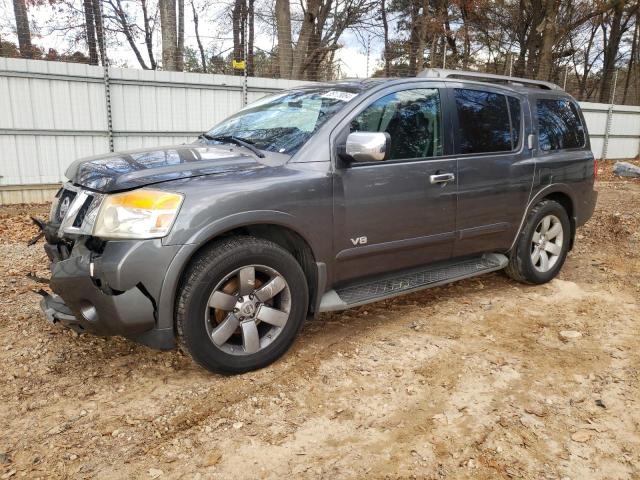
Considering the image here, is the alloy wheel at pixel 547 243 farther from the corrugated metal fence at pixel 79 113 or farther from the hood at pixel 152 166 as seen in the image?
the corrugated metal fence at pixel 79 113

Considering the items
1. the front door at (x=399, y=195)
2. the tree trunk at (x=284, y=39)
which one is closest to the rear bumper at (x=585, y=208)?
the front door at (x=399, y=195)

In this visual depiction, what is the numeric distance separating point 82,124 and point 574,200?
25.5ft

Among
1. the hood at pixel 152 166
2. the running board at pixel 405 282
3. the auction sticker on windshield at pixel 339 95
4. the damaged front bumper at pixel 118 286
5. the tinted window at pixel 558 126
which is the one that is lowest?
the running board at pixel 405 282

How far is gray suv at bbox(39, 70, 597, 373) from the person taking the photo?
2.70 metres

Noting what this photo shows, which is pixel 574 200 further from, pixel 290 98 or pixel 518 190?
pixel 290 98

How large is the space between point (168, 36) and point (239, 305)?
416 inches

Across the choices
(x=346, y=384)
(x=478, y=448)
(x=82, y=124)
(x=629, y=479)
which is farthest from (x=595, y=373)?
(x=82, y=124)

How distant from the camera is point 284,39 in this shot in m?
14.1

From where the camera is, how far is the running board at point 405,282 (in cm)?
338

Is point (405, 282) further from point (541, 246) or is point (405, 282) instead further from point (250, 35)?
point (250, 35)

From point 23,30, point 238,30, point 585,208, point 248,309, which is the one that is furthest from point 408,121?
point 238,30

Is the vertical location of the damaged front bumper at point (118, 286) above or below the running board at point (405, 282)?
above

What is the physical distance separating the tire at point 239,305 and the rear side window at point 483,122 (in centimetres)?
182

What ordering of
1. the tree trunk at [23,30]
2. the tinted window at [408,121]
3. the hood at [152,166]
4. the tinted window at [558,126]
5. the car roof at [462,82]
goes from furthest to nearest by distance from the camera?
the tree trunk at [23,30]
the tinted window at [558,126]
the car roof at [462,82]
the tinted window at [408,121]
the hood at [152,166]
